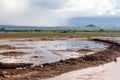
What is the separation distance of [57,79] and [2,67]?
6.70 m

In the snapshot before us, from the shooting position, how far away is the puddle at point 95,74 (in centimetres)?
2550

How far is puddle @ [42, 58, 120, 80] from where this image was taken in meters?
25.5

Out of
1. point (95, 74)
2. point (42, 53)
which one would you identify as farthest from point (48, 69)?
point (42, 53)

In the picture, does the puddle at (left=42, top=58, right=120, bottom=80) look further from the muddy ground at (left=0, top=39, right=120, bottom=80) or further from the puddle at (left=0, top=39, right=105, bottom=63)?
the puddle at (left=0, top=39, right=105, bottom=63)

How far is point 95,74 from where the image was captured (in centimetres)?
2741

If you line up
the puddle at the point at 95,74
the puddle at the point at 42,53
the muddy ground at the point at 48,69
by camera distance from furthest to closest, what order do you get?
the puddle at the point at 42,53
the puddle at the point at 95,74
the muddy ground at the point at 48,69

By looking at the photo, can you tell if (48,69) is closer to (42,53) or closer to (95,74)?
(95,74)

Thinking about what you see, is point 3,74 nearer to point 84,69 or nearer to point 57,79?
point 57,79

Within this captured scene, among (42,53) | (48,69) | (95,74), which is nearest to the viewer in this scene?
(95,74)

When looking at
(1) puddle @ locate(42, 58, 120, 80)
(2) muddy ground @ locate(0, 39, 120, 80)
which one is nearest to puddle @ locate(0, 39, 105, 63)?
(2) muddy ground @ locate(0, 39, 120, 80)

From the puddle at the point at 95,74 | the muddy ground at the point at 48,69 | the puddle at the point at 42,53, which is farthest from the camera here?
the puddle at the point at 42,53

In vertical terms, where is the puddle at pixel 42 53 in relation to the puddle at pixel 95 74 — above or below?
below

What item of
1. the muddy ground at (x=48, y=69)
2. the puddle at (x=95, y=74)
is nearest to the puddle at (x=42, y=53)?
the muddy ground at (x=48, y=69)

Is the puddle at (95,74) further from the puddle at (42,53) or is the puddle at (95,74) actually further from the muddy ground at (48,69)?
the puddle at (42,53)
